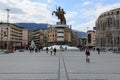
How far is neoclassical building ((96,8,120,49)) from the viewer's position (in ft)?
433

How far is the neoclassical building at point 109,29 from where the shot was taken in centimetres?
13188

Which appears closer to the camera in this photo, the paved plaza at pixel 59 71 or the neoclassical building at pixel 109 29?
the paved plaza at pixel 59 71

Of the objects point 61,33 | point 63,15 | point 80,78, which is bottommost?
point 80,78

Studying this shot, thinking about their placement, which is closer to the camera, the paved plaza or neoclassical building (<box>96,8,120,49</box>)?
the paved plaza

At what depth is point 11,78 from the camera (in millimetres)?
15383

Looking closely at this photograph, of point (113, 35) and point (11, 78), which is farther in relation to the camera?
point (113, 35)

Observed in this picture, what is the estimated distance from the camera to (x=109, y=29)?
5418 inches

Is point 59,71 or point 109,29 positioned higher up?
point 109,29

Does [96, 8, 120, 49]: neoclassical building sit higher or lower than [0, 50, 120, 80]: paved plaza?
higher

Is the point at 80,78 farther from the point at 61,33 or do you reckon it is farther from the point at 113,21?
the point at 113,21

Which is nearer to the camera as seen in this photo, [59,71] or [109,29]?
[59,71]

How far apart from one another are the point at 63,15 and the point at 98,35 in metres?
56.8

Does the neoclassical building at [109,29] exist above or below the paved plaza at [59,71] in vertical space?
above

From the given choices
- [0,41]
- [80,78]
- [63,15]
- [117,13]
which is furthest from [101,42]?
[80,78]
